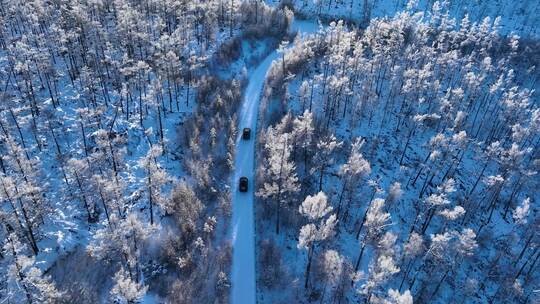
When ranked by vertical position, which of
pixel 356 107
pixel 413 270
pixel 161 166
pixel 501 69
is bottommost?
pixel 413 270

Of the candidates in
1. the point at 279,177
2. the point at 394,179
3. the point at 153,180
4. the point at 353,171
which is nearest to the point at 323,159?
the point at 353,171

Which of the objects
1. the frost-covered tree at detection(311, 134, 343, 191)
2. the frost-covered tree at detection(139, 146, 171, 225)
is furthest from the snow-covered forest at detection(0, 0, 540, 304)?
the frost-covered tree at detection(311, 134, 343, 191)

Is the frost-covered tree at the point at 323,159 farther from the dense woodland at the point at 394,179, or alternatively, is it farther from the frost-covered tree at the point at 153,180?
the frost-covered tree at the point at 153,180

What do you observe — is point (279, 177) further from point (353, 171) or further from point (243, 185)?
point (353, 171)

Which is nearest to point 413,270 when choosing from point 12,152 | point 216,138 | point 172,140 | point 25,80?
point 216,138

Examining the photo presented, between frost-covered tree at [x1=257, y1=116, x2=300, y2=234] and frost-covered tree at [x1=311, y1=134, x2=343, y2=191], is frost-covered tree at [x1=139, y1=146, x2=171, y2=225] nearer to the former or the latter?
frost-covered tree at [x1=257, y1=116, x2=300, y2=234]

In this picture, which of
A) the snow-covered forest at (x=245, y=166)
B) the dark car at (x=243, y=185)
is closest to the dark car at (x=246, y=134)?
the snow-covered forest at (x=245, y=166)

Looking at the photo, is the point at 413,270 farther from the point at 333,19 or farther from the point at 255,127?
the point at 333,19
